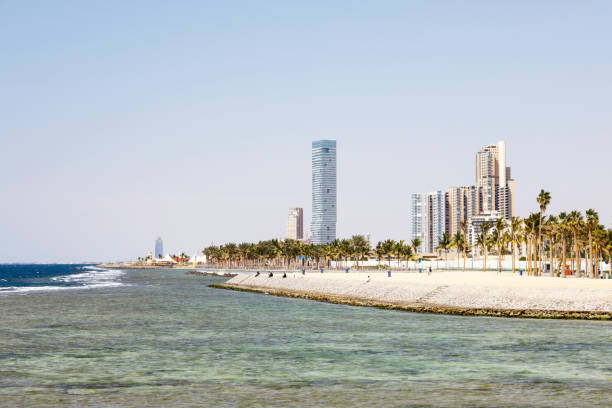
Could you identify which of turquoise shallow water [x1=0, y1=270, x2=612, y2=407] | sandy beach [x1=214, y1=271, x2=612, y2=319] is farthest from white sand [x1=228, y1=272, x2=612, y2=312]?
turquoise shallow water [x1=0, y1=270, x2=612, y2=407]

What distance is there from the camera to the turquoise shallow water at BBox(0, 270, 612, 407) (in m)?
25.5

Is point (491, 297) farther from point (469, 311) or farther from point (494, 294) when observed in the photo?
point (469, 311)

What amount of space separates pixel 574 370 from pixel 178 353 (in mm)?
22249

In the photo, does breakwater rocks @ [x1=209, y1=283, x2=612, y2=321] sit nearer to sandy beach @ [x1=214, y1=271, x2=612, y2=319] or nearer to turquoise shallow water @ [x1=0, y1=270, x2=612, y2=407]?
sandy beach @ [x1=214, y1=271, x2=612, y2=319]

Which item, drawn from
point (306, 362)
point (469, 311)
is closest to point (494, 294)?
point (469, 311)

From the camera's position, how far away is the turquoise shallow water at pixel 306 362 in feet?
83.7

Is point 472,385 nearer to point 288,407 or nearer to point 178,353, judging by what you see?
point 288,407

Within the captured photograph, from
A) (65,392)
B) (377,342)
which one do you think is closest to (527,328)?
(377,342)

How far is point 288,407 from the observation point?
77.3ft

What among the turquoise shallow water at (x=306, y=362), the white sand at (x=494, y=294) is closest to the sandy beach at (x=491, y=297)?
the white sand at (x=494, y=294)

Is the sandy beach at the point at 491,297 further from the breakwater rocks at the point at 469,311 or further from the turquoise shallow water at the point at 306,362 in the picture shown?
the turquoise shallow water at the point at 306,362

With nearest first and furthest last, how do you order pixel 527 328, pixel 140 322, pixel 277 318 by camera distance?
pixel 527 328
pixel 140 322
pixel 277 318

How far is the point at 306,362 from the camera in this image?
34719 mm

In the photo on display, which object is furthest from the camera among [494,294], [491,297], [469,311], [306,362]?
[494,294]
